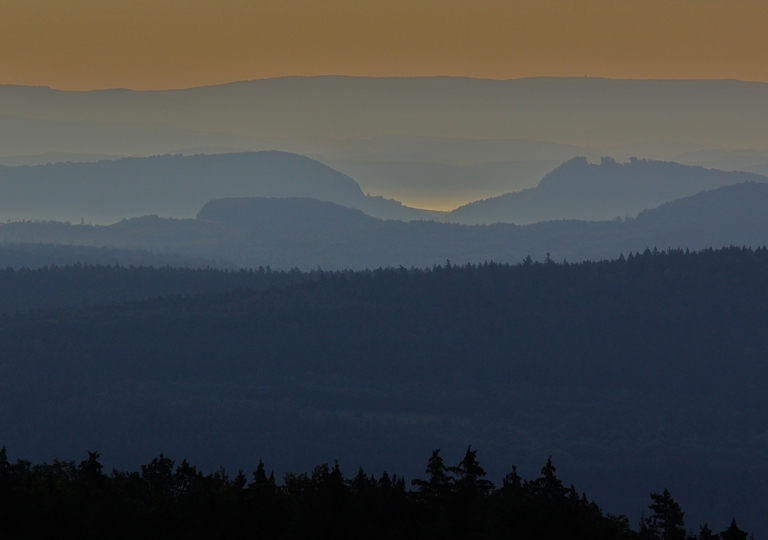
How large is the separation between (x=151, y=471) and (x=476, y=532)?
27098mm

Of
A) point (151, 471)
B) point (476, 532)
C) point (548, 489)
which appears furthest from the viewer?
point (151, 471)

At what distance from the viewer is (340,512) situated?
71.3 metres

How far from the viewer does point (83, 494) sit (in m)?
75.3

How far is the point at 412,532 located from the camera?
70000mm

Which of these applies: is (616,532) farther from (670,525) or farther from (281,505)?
(281,505)

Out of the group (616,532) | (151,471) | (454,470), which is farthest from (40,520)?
(616,532)

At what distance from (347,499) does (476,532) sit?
849 centimetres

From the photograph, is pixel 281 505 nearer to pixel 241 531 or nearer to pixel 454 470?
pixel 241 531

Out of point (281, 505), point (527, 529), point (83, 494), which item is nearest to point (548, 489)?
point (527, 529)

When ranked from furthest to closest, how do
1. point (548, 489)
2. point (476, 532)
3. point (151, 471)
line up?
point (151, 471), point (548, 489), point (476, 532)

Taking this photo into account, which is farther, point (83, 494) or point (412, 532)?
point (83, 494)

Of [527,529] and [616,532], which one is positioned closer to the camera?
[527,529]

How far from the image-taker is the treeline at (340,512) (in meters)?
69.2

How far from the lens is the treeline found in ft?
227
